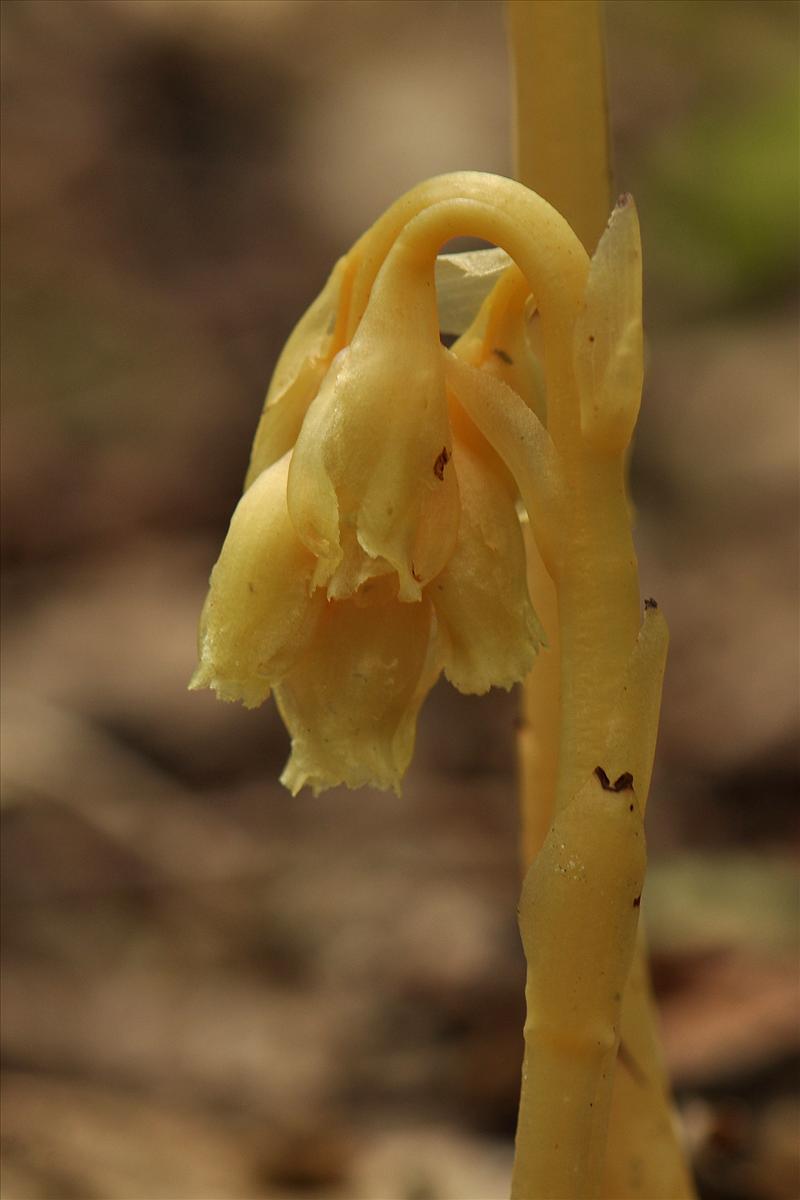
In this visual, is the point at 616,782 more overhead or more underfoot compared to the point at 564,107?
more underfoot

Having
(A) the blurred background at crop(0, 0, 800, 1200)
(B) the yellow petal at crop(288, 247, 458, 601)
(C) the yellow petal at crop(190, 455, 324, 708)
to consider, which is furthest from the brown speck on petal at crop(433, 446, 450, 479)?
(A) the blurred background at crop(0, 0, 800, 1200)

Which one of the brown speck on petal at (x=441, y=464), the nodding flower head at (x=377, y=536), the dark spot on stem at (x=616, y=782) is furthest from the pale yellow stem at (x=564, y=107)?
the dark spot on stem at (x=616, y=782)

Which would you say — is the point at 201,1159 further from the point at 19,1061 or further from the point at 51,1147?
the point at 19,1061

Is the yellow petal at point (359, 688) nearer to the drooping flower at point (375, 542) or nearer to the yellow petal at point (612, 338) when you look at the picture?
the drooping flower at point (375, 542)

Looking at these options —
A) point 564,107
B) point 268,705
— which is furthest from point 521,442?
point 268,705

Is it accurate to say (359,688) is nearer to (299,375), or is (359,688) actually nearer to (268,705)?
(299,375)
